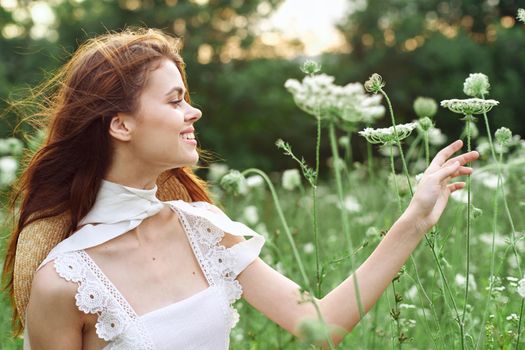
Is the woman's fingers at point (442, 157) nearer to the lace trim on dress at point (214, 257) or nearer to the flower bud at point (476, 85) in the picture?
the flower bud at point (476, 85)

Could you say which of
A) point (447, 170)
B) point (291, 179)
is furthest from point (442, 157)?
point (291, 179)

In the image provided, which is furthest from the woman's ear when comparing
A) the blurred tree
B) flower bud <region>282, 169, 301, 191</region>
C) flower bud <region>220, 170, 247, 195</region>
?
the blurred tree

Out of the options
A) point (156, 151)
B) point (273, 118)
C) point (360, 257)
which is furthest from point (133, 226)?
point (273, 118)

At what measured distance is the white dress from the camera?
1434 mm

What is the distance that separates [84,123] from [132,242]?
0.26 metres

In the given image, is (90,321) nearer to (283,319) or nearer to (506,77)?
(283,319)

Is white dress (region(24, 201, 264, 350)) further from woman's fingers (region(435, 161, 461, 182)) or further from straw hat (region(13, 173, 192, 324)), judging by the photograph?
woman's fingers (region(435, 161, 461, 182))

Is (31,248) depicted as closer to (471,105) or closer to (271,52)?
(471,105)

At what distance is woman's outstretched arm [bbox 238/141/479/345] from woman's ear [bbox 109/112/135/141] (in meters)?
0.40

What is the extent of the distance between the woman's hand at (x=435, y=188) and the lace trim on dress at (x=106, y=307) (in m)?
0.55

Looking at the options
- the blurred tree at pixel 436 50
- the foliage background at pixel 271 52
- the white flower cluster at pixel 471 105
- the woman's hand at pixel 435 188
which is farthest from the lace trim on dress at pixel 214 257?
the foliage background at pixel 271 52

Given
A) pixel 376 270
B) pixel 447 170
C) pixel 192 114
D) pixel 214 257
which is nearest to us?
pixel 447 170

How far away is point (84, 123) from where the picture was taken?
1519 mm

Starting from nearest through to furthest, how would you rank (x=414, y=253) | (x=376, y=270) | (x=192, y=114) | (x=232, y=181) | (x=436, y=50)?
(x=376, y=270) < (x=192, y=114) < (x=232, y=181) < (x=414, y=253) < (x=436, y=50)
